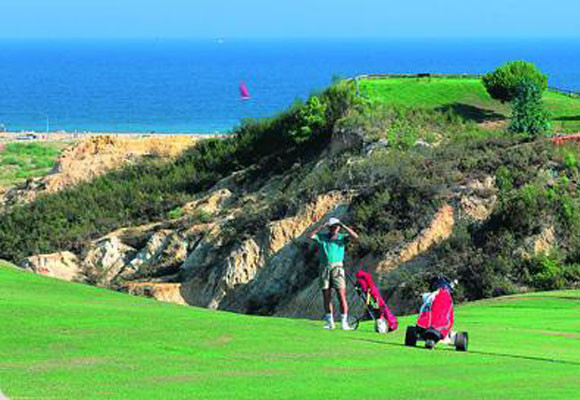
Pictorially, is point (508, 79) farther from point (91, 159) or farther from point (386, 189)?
point (91, 159)

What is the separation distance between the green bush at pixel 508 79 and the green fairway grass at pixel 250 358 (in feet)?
103

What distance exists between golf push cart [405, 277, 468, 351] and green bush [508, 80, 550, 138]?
2708cm

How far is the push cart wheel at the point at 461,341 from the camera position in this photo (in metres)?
16.6

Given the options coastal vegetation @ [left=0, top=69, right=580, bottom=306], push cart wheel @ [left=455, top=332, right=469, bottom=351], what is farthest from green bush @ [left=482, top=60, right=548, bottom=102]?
push cart wheel @ [left=455, top=332, right=469, bottom=351]

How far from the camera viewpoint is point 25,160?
100625 millimetres

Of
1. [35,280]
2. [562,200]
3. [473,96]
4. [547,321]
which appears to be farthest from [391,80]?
[547,321]

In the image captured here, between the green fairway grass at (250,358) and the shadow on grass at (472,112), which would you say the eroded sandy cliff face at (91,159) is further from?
the green fairway grass at (250,358)

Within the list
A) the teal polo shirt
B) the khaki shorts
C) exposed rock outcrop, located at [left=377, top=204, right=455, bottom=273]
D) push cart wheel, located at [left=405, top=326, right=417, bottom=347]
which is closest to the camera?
push cart wheel, located at [left=405, top=326, right=417, bottom=347]

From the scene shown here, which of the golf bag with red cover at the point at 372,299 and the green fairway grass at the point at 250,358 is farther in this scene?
the golf bag with red cover at the point at 372,299

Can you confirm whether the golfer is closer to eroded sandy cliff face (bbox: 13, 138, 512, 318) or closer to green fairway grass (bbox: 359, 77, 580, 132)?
eroded sandy cliff face (bbox: 13, 138, 512, 318)

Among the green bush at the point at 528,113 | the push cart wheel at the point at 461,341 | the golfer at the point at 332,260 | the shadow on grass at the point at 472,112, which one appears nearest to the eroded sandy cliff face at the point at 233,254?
the green bush at the point at 528,113

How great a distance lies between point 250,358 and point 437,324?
9.38ft

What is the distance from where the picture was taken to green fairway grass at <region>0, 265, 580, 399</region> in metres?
13.1

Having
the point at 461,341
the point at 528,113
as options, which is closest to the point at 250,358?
the point at 461,341
